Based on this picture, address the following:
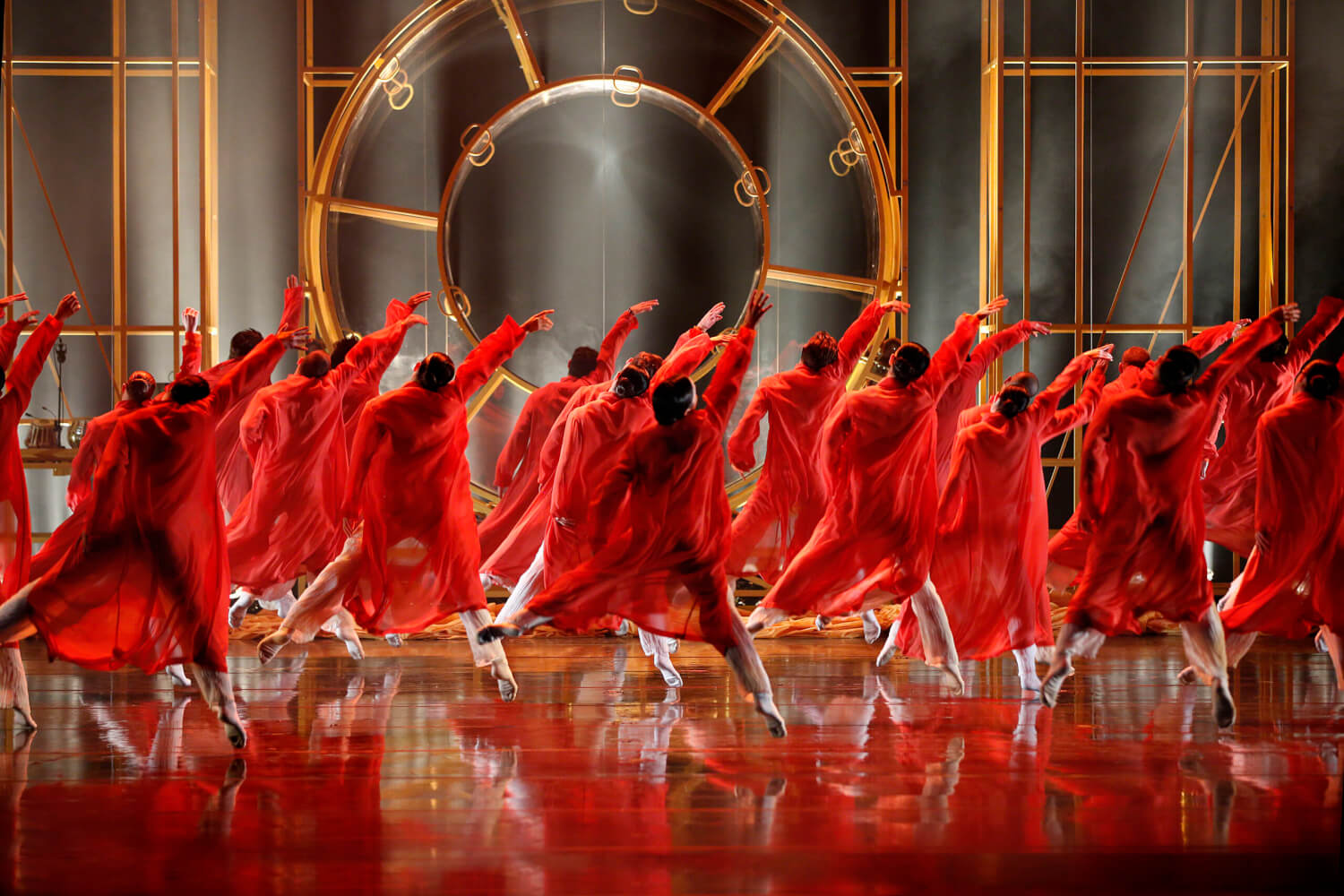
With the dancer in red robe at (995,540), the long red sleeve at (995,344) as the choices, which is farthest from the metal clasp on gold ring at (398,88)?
the dancer in red robe at (995,540)

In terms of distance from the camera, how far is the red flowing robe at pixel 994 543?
539 centimetres

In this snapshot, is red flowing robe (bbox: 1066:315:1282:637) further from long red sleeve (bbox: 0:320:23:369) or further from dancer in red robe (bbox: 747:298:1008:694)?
long red sleeve (bbox: 0:320:23:369)

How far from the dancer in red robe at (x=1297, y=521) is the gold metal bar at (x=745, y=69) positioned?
3746mm

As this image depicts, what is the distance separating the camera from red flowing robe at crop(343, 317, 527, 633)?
5.27 m

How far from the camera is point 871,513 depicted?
539 cm

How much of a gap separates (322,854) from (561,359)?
4.72 meters

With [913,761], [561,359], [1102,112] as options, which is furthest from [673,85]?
[913,761]

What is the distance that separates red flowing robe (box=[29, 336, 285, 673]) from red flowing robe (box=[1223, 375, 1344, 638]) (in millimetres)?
4036

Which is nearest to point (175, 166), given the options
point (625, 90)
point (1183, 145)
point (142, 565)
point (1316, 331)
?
point (625, 90)

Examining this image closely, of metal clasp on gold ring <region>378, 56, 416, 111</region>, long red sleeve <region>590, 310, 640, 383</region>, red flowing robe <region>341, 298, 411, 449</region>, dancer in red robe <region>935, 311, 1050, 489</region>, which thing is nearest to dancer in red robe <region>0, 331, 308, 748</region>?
red flowing robe <region>341, 298, 411, 449</region>

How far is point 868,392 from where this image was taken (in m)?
5.44

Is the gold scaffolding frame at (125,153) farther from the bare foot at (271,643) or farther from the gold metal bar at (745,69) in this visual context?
the gold metal bar at (745,69)

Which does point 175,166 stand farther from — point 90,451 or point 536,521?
point 536,521

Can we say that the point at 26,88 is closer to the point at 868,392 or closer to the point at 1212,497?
the point at 868,392
